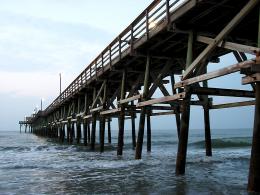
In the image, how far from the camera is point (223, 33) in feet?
29.0

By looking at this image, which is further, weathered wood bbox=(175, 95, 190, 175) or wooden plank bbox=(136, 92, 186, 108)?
wooden plank bbox=(136, 92, 186, 108)

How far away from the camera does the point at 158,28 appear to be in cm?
1158

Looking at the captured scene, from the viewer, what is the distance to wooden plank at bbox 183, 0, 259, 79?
808 centimetres

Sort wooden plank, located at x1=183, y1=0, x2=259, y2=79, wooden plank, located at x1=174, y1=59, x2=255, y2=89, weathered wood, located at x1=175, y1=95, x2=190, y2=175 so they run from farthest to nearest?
weathered wood, located at x1=175, y1=95, x2=190, y2=175 → wooden plank, located at x1=183, y1=0, x2=259, y2=79 → wooden plank, located at x1=174, y1=59, x2=255, y2=89

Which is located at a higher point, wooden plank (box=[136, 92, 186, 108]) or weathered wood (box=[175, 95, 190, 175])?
wooden plank (box=[136, 92, 186, 108])

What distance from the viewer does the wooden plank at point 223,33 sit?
8.08 metres

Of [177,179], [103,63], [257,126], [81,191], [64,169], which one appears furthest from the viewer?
[103,63]

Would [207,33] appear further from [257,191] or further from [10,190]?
[10,190]

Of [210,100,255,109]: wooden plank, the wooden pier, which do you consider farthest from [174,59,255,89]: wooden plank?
[210,100,255,109]: wooden plank

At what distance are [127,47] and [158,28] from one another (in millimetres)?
3381

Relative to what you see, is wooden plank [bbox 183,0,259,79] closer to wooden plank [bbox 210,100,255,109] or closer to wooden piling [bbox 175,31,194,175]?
wooden piling [bbox 175,31,194,175]

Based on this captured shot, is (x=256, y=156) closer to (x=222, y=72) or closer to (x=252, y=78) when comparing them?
(x=252, y=78)

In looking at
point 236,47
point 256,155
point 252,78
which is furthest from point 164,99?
point 256,155

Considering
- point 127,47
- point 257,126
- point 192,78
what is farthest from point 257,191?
point 127,47
